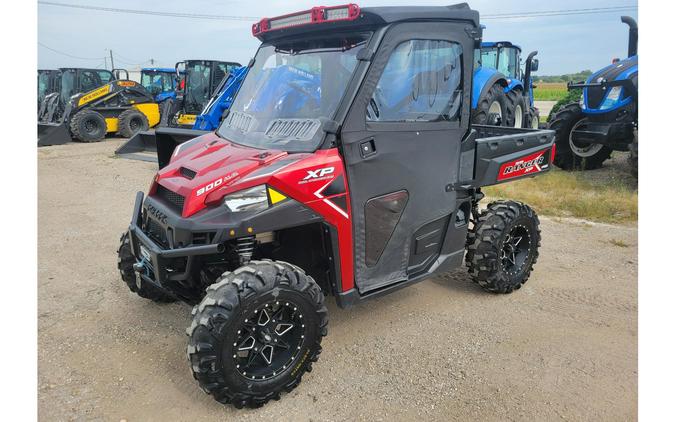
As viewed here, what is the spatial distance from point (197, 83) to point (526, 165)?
41.7 feet

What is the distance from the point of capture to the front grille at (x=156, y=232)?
3137mm

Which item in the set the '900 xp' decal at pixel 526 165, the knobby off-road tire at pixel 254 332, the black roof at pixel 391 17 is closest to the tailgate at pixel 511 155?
the '900 xp' decal at pixel 526 165

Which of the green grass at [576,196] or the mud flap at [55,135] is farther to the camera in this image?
the mud flap at [55,135]

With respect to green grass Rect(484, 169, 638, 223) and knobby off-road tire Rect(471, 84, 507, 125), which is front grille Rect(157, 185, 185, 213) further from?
knobby off-road tire Rect(471, 84, 507, 125)

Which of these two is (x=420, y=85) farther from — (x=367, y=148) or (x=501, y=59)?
(x=501, y=59)

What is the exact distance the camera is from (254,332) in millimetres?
2859

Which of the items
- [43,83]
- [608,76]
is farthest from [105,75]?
[608,76]

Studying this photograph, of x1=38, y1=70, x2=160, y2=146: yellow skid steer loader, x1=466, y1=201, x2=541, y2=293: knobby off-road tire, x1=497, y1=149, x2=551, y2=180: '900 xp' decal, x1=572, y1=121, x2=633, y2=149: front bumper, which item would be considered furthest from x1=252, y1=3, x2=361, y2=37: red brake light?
x1=38, y1=70, x2=160, y2=146: yellow skid steer loader

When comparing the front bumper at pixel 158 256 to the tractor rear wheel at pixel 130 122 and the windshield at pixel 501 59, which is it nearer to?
the windshield at pixel 501 59

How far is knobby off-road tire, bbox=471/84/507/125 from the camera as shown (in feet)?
27.4

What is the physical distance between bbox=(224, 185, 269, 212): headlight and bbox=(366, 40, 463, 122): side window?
849 millimetres

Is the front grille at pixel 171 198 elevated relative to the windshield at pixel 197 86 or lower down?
lower down

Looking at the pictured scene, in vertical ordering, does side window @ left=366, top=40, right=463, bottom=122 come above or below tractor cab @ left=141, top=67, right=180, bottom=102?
below

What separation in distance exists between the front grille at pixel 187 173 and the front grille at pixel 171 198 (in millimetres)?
137
